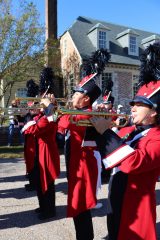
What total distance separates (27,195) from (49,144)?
1.70 m

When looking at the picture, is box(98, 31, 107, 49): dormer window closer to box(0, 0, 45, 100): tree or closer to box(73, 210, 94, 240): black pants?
box(0, 0, 45, 100): tree

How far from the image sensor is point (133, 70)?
23234mm

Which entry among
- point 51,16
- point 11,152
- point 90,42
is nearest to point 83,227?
point 11,152

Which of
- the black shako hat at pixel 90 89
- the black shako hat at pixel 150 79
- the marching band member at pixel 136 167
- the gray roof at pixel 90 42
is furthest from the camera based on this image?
the gray roof at pixel 90 42

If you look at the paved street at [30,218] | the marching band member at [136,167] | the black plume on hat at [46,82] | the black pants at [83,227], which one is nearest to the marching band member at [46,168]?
the paved street at [30,218]

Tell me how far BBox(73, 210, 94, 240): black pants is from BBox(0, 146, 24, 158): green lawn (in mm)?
7075

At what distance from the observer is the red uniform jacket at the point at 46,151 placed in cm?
461

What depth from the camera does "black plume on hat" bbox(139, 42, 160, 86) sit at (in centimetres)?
283

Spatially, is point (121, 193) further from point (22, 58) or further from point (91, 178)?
point (22, 58)

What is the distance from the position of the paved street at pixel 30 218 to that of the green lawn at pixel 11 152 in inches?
125

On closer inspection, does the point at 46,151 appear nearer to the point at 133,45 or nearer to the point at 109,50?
the point at 109,50

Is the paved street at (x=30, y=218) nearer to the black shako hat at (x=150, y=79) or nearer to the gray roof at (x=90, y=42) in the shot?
the black shako hat at (x=150, y=79)

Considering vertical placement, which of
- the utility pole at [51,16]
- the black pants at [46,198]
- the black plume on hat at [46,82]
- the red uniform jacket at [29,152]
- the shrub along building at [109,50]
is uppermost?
the utility pole at [51,16]

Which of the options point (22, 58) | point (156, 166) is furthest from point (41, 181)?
point (22, 58)
